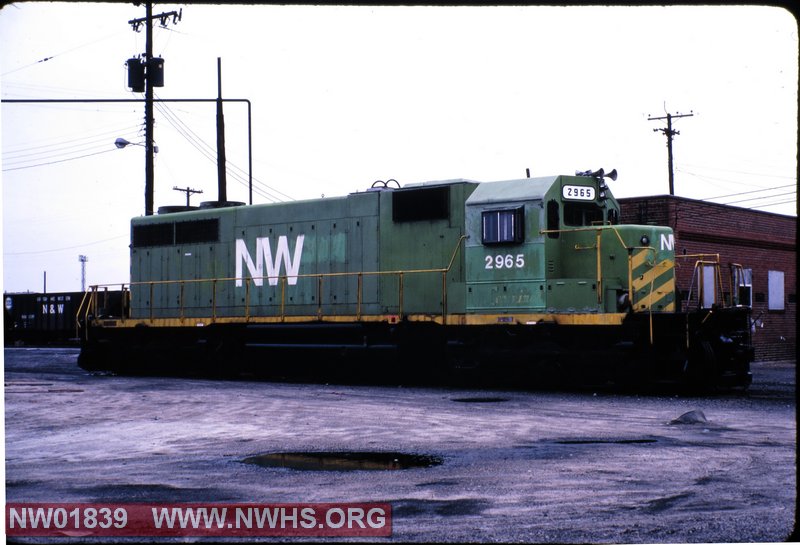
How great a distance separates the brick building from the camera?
24812mm

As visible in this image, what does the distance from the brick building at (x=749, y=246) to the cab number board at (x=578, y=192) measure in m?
8.29

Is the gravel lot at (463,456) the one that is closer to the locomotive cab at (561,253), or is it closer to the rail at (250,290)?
the locomotive cab at (561,253)

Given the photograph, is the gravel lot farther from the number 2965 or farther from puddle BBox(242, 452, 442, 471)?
the number 2965

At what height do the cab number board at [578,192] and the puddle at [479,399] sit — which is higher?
the cab number board at [578,192]

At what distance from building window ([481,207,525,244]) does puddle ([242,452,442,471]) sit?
27.1 ft

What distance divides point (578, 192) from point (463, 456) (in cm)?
907

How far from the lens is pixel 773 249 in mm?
29562

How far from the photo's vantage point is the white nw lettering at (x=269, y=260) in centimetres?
2022

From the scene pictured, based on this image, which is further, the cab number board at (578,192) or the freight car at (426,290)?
the cab number board at (578,192)

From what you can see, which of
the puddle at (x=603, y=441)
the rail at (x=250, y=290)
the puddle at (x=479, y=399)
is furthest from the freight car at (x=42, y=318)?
the puddle at (x=603, y=441)

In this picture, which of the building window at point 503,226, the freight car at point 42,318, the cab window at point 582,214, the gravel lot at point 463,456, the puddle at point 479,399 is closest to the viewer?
the gravel lot at point 463,456

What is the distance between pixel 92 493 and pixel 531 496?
324cm

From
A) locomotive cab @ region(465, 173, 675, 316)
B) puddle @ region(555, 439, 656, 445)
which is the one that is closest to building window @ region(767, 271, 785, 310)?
locomotive cab @ region(465, 173, 675, 316)

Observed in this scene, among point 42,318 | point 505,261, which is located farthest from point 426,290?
point 42,318
